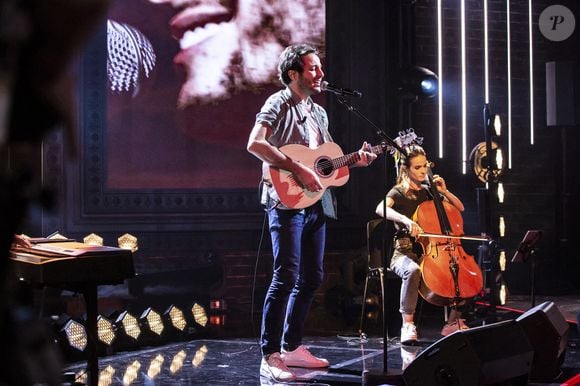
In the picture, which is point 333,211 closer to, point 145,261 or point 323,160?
point 323,160

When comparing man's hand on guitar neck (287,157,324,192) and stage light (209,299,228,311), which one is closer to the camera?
man's hand on guitar neck (287,157,324,192)

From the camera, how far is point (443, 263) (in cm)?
603

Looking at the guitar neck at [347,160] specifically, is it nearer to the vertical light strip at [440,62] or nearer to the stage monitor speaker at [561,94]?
the vertical light strip at [440,62]

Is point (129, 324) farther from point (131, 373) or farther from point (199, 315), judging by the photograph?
point (131, 373)

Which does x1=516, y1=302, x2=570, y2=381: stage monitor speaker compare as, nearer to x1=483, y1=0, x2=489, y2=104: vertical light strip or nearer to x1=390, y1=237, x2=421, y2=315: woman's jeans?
x1=390, y1=237, x2=421, y2=315: woman's jeans

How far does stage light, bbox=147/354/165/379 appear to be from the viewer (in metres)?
5.18

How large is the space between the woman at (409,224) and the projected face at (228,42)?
1.77 metres

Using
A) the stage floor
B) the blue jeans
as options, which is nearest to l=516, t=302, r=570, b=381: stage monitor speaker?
the stage floor

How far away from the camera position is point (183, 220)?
7480 millimetres

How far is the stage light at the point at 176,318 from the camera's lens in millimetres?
6457

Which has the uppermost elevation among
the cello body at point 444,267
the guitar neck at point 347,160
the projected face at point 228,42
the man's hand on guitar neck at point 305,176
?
the projected face at point 228,42

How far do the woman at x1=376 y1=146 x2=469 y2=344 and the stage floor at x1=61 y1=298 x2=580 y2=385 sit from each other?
196 mm

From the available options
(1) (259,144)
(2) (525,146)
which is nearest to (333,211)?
(1) (259,144)

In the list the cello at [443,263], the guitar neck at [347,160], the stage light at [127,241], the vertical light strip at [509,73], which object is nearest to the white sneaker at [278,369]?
the guitar neck at [347,160]
